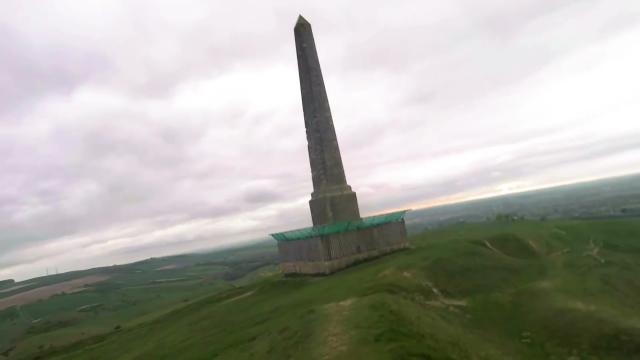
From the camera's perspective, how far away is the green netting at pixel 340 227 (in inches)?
1179

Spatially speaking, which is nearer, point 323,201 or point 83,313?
point 323,201

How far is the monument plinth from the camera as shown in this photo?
31281 millimetres

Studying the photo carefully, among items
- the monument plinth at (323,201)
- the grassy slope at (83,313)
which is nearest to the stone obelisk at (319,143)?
the monument plinth at (323,201)

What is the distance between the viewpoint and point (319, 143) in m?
32.8

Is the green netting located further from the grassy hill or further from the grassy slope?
the grassy slope

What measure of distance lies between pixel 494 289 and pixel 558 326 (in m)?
4.18

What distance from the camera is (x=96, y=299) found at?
103 m

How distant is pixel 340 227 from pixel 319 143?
20.7ft

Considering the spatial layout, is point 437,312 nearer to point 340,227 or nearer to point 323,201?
point 340,227

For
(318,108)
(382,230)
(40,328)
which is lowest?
(40,328)

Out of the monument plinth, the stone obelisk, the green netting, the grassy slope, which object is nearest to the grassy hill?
the monument plinth

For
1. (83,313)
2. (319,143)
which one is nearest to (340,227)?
(319,143)

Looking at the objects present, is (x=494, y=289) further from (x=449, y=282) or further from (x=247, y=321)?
(x=247, y=321)

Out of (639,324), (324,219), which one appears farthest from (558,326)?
(324,219)
